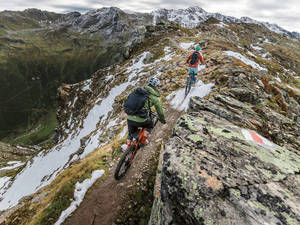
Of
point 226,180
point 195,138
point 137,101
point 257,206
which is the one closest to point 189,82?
point 137,101

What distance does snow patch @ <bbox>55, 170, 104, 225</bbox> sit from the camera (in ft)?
25.5

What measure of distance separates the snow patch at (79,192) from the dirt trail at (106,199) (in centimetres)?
29

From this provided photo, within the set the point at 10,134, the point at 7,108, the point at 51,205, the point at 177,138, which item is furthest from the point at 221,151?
the point at 7,108

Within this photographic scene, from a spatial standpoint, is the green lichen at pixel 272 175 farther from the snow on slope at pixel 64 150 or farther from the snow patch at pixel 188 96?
the snow on slope at pixel 64 150

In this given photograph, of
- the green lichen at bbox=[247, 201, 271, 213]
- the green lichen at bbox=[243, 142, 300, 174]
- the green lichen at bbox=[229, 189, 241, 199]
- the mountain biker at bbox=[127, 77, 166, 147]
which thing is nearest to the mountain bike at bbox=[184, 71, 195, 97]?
the mountain biker at bbox=[127, 77, 166, 147]

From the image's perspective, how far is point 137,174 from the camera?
29.8 feet

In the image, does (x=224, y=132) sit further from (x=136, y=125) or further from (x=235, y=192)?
(x=136, y=125)

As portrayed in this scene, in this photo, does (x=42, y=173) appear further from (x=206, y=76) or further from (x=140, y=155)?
(x=206, y=76)

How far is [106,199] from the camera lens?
8.12 metres

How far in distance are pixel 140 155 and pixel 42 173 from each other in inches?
1177

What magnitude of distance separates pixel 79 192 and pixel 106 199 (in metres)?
1.90

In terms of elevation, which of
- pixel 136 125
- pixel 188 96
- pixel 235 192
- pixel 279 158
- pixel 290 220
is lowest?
pixel 188 96

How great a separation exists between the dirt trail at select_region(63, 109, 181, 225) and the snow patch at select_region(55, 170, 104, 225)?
0.29 metres

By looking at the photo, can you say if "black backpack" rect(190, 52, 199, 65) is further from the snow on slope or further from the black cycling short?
the snow on slope
